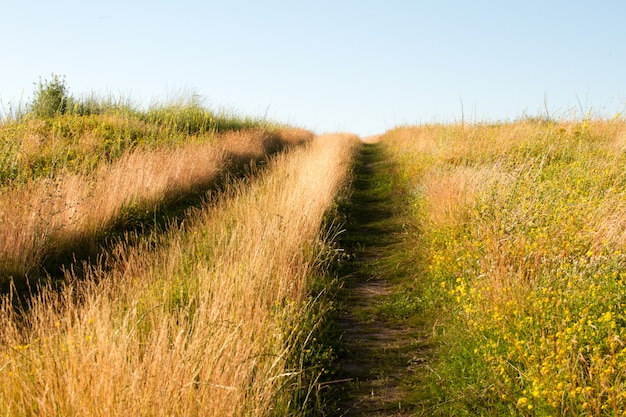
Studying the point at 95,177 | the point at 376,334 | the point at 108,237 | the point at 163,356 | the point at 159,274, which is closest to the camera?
the point at 163,356

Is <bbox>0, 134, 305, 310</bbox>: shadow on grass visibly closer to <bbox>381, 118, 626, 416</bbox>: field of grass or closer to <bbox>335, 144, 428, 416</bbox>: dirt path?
<bbox>335, 144, 428, 416</bbox>: dirt path

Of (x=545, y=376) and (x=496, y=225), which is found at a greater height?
(x=496, y=225)

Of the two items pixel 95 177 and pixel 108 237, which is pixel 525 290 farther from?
pixel 95 177

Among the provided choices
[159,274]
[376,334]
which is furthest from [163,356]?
[376,334]

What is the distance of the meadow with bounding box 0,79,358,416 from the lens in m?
3.11

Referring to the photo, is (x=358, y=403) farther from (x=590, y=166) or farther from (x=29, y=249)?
(x=590, y=166)

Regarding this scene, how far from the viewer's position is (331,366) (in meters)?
4.74

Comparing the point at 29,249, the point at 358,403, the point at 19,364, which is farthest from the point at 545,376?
the point at 29,249

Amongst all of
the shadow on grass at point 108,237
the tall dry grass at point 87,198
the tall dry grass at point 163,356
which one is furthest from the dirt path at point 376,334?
the tall dry grass at point 87,198

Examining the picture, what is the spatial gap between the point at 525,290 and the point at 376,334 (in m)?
1.50

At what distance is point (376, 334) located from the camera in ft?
18.5

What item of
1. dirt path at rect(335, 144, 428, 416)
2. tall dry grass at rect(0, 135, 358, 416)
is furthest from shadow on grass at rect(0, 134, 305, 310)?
dirt path at rect(335, 144, 428, 416)

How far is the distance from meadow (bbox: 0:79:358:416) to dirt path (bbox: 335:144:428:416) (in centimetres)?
32

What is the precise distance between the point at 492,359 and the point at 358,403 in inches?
41.4
